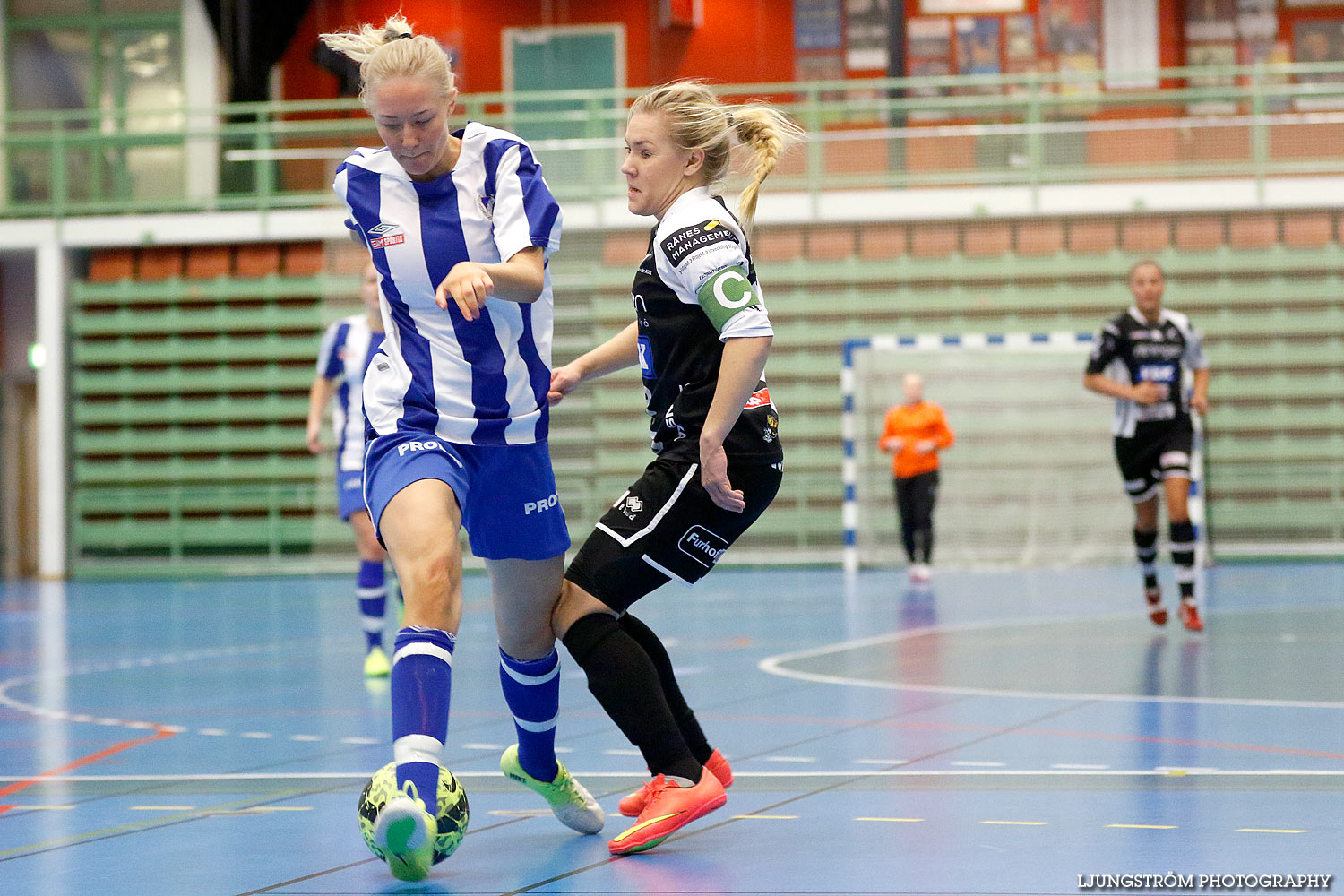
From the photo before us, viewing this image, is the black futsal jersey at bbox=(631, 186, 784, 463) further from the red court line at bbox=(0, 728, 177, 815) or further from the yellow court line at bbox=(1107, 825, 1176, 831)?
the red court line at bbox=(0, 728, 177, 815)

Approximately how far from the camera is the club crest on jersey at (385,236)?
3.36 meters

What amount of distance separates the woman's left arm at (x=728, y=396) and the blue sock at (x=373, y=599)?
14.3 ft

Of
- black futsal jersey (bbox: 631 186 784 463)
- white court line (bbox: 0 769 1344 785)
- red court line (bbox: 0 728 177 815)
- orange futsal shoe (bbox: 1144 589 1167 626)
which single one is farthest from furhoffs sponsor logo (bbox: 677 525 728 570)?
orange futsal shoe (bbox: 1144 589 1167 626)

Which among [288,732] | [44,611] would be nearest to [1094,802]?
[288,732]

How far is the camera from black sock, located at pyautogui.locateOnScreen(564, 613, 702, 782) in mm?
3461

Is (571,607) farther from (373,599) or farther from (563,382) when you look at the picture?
(373,599)

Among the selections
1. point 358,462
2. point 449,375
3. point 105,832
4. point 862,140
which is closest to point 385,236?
point 449,375

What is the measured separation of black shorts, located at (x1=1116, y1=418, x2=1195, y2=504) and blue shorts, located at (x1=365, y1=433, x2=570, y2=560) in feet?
17.8

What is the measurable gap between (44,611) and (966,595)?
7.28 m

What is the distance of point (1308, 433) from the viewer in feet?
51.0

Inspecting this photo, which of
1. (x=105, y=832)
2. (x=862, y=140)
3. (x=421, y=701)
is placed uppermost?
(x=862, y=140)

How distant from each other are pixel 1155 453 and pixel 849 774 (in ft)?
14.8

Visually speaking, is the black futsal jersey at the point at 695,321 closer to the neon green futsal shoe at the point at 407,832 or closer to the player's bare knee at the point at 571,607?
the player's bare knee at the point at 571,607

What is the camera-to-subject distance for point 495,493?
11.0ft
